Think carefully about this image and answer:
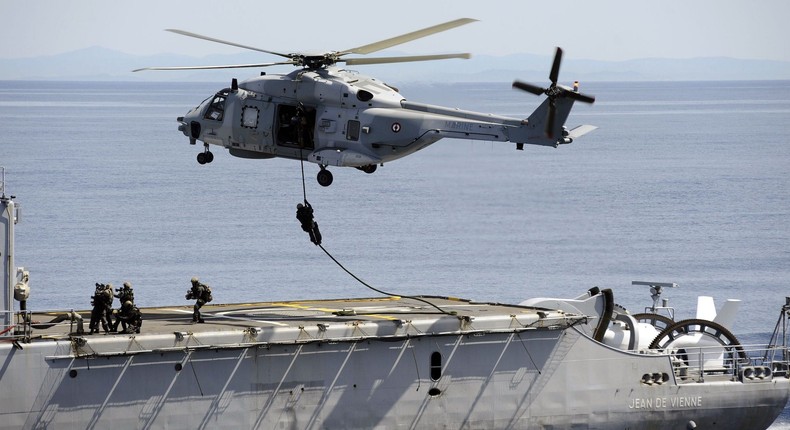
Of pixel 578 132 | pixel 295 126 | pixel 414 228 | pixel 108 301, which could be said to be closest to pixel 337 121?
pixel 295 126

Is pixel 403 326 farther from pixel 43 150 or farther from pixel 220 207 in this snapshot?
pixel 43 150

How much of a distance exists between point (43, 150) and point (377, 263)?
6880 cm

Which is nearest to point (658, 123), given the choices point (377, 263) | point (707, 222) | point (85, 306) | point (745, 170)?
point (745, 170)

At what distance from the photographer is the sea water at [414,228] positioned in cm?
6469

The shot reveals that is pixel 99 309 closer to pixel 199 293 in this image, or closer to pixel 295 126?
pixel 199 293

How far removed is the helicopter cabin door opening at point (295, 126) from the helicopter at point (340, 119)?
3cm

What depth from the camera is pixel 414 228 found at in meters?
86.4

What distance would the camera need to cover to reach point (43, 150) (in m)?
133

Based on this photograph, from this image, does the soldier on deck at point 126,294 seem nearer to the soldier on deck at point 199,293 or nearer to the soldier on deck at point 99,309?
the soldier on deck at point 99,309

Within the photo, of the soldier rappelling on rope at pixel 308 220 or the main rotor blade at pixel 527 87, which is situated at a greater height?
the main rotor blade at pixel 527 87

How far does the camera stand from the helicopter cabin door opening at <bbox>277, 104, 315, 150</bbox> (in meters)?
37.7

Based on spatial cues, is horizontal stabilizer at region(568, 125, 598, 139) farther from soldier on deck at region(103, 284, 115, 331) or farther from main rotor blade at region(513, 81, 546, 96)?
soldier on deck at region(103, 284, 115, 331)

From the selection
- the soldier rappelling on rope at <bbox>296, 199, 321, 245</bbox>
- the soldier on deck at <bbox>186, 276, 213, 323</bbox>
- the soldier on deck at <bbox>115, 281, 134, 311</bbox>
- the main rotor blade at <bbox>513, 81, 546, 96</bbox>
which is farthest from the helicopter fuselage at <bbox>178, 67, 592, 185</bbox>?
the soldier on deck at <bbox>115, 281, 134, 311</bbox>

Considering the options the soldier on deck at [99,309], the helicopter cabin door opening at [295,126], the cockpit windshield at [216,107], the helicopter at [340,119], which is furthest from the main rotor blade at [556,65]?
the soldier on deck at [99,309]
